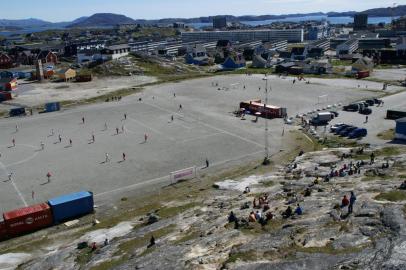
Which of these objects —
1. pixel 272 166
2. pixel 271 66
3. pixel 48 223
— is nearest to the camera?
pixel 48 223

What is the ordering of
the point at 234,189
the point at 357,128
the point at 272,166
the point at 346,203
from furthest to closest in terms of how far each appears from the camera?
1. the point at 357,128
2. the point at 272,166
3. the point at 234,189
4. the point at 346,203

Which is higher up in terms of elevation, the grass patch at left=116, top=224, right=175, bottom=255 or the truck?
the truck

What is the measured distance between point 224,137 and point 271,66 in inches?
3384

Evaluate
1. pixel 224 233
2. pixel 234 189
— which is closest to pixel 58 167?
pixel 234 189

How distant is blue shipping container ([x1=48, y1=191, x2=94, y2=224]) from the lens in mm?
40500

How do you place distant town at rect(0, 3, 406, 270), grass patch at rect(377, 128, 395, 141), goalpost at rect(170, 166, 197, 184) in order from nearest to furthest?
distant town at rect(0, 3, 406, 270) < goalpost at rect(170, 166, 197, 184) < grass patch at rect(377, 128, 395, 141)

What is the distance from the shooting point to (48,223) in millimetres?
40250

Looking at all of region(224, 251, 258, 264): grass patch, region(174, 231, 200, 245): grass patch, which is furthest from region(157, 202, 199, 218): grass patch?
region(224, 251, 258, 264): grass patch

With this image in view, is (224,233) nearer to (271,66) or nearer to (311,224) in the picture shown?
(311,224)

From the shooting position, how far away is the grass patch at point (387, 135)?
5985cm

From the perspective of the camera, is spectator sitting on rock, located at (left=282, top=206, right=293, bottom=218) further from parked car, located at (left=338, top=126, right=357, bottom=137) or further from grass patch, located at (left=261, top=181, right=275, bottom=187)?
parked car, located at (left=338, top=126, right=357, bottom=137)

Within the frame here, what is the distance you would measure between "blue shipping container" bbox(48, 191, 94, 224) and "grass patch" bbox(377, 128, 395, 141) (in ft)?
135

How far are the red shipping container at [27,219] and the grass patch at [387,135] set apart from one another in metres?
45.2

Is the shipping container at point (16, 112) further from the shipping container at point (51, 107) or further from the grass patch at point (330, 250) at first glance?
the grass patch at point (330, 250)
